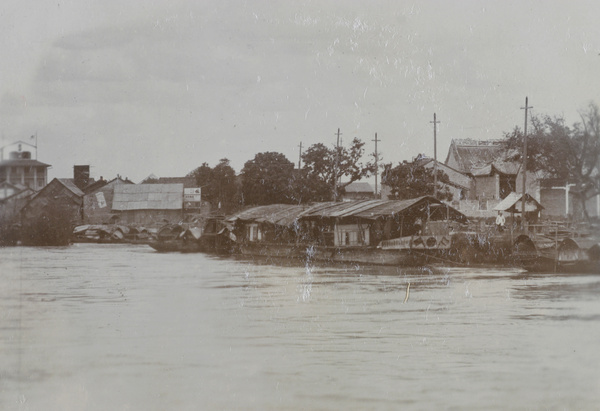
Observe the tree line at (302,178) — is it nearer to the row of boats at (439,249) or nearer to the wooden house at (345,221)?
the wooden house at (345,221)

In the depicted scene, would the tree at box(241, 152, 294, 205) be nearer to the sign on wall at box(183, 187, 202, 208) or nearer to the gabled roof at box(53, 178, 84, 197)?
the sign on wall at box(183, 187, 202, 208)

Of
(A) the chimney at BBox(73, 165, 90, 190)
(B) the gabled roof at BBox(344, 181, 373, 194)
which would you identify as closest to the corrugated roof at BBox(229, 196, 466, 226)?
(B) the gabled roof at BBox(344, 181, 373, 194)

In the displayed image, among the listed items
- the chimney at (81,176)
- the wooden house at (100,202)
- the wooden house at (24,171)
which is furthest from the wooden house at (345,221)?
the wooden house at (24,171)

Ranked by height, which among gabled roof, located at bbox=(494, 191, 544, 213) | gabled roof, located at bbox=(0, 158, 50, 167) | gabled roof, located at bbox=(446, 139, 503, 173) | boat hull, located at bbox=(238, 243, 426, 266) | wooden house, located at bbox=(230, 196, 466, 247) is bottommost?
boat hull, located at bbox=(238, 243, 426, 266)

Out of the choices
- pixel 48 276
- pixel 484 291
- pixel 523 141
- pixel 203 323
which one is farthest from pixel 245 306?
pixel 523 141

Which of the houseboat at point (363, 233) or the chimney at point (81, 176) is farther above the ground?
the chimney at point (81, 176)

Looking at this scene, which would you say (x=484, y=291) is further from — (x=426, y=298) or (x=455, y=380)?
(x=455, y=380)

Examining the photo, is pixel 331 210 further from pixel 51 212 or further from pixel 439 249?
pixel 51 212
